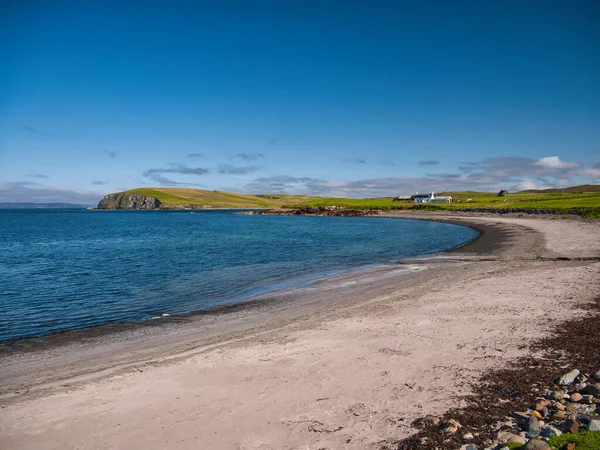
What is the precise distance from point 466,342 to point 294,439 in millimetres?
7705

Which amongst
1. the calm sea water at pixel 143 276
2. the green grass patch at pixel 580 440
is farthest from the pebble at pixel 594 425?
the calm sea water at pixel 143 276

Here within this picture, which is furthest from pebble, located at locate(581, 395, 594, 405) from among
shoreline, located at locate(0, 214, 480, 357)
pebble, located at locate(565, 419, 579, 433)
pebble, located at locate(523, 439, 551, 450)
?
shoreline, located at locate(0, 214, 480, 357)

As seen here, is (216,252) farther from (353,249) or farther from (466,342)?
(466,342)

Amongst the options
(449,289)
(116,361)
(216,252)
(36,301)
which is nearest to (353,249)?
(216,252)

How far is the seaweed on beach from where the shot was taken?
309 inches

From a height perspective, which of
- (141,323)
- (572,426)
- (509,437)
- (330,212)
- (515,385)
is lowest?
(141,323)

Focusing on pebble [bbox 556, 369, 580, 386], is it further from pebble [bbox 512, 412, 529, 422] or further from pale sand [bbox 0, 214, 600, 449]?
pebble [bbox 512, 412, 529, 422]

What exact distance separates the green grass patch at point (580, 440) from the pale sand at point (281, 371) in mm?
2502

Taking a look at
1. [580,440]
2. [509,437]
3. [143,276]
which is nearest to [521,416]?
[509,437]

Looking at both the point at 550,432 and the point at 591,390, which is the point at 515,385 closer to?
the point at 591,390

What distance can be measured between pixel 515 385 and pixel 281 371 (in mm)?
6074

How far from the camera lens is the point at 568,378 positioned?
9734mm

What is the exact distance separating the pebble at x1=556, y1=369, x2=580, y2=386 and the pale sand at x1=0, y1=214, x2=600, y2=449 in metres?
1.72

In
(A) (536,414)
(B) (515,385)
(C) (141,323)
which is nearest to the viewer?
(A) (536,414)
